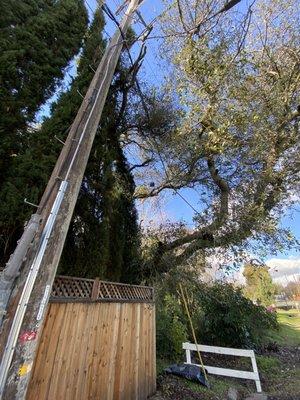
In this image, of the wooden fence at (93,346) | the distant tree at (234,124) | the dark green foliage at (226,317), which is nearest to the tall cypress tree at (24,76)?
the wooden fence at (93,346)

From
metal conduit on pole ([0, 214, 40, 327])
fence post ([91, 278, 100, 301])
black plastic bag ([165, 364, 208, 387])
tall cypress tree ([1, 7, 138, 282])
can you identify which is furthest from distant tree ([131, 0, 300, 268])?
metal conduit on pole ([0, 214, 40, 327])

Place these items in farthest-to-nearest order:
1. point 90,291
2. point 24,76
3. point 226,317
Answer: point 226,317 < point 24,76 < point 90,291

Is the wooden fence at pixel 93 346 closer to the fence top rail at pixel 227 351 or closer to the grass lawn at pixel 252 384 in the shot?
the grass lawn at pixel 252 384

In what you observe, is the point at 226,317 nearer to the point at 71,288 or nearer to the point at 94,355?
the point at 94,355

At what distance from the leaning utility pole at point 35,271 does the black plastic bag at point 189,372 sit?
4380 mm

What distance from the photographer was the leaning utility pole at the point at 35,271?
2107mm

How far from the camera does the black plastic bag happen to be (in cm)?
570

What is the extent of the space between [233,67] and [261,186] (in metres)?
2.66

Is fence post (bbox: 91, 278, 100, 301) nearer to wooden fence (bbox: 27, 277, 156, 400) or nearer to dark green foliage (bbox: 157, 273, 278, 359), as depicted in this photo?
wooden fence (bbox: 27, 277, 156, 400)

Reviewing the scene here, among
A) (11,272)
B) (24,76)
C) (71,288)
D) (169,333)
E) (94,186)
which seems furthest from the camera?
(169,333)

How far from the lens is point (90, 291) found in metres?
3.96

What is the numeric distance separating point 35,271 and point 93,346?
1939mm

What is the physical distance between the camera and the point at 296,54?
6.67 meters

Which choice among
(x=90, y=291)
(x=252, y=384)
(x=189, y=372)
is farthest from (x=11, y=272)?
(x=252, y=384)
